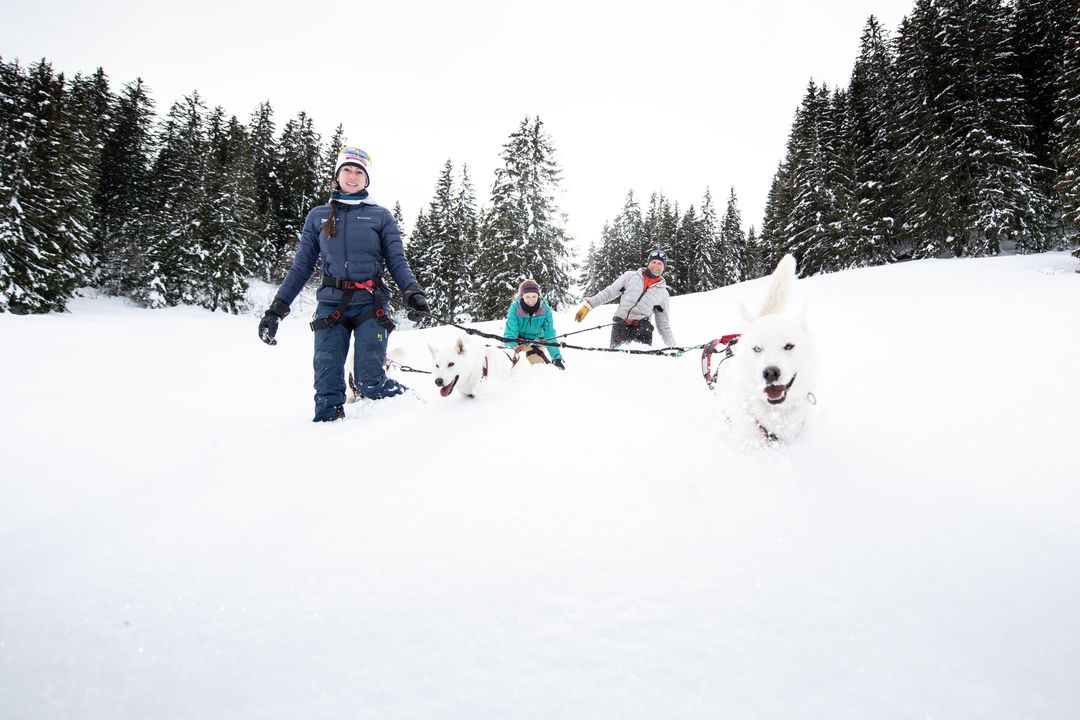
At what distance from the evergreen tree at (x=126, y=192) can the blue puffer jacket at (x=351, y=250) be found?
1261 inches

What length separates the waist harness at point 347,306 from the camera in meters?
3.75

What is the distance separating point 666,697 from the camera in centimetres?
93

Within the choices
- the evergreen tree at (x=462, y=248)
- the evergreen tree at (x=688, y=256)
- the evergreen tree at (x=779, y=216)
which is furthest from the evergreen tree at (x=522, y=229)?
the evergreen tree at (x=688, y=256)

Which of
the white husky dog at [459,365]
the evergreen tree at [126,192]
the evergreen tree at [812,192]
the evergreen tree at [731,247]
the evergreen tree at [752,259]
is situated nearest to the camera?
the white husky dog at [459,365]

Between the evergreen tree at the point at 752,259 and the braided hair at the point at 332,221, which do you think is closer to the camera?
the braided hair at the point at 332,221

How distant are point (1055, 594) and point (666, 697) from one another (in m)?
1.28

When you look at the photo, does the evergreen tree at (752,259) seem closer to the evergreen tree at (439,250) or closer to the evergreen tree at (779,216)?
the evergreen tree at (779,216)

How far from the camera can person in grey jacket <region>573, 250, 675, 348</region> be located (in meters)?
6.82

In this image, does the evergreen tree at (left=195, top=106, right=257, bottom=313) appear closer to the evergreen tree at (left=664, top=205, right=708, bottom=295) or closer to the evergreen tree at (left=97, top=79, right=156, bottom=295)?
the evergreen tree at (left=97, top=79, right=156, bottom=295)

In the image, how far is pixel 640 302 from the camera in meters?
6.96

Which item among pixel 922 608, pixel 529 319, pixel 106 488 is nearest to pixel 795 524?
pixel 922 608

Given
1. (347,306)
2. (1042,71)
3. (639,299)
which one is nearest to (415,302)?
(347,306)

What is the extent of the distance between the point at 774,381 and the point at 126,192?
44574 mm

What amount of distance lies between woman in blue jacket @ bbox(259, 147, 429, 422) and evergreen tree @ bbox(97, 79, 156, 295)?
32105mm
